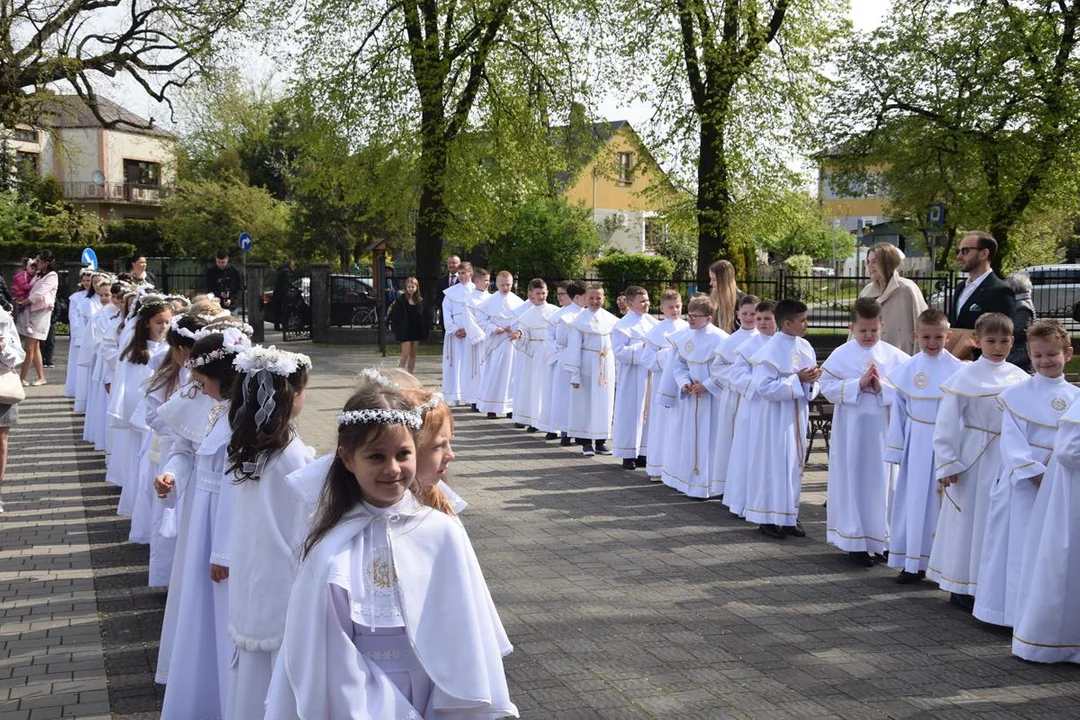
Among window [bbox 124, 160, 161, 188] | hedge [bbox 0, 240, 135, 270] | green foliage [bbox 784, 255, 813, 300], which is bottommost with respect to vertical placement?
green foliage [bbox 784, 255, 813, 300]

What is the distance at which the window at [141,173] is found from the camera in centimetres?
7888

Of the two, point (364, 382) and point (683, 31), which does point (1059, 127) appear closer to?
point (683, 31)

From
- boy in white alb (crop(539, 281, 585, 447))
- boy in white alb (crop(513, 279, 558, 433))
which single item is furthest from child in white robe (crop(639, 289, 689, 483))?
boy in white alb (crop(513, 279, 558, 433))

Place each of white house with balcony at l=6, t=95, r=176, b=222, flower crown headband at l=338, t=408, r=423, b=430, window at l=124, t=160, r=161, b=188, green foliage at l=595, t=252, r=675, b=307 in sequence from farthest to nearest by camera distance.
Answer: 1. window at l=124, t=160, r=161, b=188
2. white house with balcony at l=6, t=95, r=176, b=222
3. green foliage at l=595, t=252, r=675, b=307
4. flower crown headband at l=338, t=408, r=423, b=430

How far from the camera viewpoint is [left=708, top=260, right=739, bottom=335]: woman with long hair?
444 inches

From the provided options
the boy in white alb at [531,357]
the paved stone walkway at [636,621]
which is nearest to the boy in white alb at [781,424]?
the paved stone walkway at [636,621]

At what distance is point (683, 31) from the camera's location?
2422 cm

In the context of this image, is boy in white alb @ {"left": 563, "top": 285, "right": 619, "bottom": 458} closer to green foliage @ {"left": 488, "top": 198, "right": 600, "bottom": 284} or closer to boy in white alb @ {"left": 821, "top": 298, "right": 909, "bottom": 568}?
boy in white alb @ {"left": 821, "top": 298, "right": 909, "bottom": 568}

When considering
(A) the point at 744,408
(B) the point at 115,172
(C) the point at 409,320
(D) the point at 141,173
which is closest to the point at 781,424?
(A) the point at 744,408

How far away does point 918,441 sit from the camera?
7.66 m

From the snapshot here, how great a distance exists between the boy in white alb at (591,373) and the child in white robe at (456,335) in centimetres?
384

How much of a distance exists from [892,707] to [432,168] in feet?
76.9

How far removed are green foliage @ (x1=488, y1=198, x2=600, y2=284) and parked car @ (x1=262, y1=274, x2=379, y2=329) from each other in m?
11.0

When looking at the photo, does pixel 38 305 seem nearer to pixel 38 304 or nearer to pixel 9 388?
pixel 38 304
